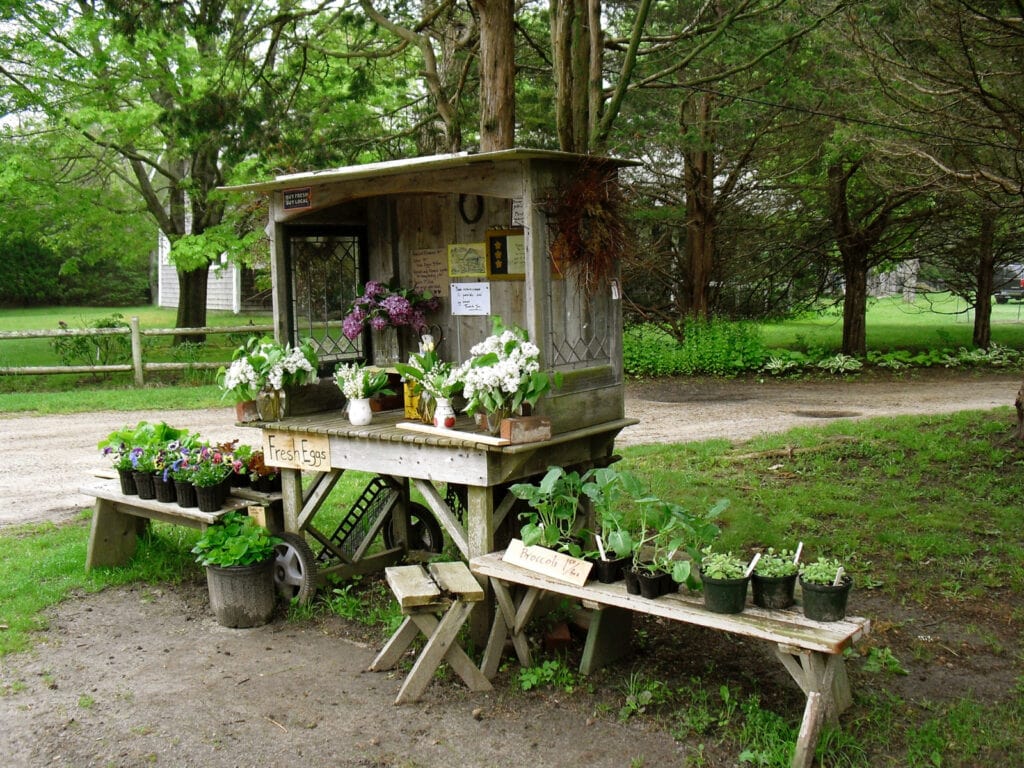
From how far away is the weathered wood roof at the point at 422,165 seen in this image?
4.55 metres

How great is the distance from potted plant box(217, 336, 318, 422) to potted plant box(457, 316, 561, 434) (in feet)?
4.56

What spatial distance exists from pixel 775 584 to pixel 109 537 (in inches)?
174

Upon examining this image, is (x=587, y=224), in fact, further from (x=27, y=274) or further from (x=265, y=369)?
(x=27, y=274)

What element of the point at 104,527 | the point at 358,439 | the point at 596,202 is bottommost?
the point at 104,527

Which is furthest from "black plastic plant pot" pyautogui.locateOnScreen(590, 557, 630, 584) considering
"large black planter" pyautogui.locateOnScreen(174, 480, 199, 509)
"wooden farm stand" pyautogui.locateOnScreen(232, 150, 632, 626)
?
"large black planter" pyautogui.locateOnScreen(174, 480, 199, 509)

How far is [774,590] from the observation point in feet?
12.4

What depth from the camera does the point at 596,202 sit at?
4.81m

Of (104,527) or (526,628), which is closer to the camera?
(526,628)

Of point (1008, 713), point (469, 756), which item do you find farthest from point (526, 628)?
point (1008, 713)

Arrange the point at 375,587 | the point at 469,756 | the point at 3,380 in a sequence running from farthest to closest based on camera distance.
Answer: the point at 3,380
the point at 375,587
the point at 469,756

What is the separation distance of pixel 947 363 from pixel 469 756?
14593mm

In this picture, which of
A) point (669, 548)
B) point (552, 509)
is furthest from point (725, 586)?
point (552, 509)

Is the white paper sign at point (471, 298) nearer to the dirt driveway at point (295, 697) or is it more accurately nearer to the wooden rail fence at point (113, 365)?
the dirt driveway at point (295, 697)

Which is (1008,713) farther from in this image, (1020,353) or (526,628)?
(1020,353)
